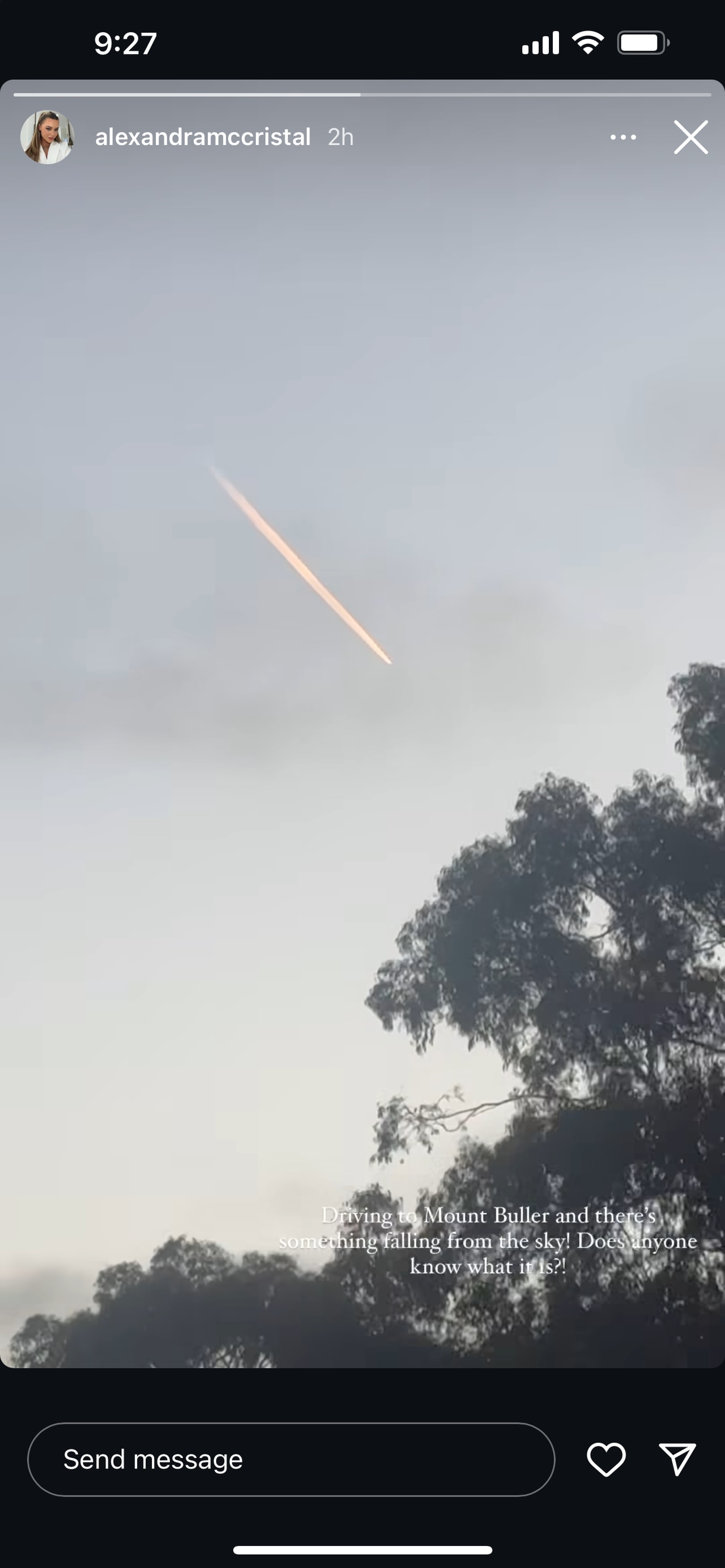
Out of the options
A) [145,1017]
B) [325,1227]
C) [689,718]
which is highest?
[689,718]

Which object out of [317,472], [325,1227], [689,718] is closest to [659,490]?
[689,718]

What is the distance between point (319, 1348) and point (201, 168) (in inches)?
156

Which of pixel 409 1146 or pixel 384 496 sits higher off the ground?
pixel 384 496

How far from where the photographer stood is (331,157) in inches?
178

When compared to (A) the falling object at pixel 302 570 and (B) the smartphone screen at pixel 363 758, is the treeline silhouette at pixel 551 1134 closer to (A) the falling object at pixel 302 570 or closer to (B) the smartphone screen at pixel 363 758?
(B) the smartphone screen at pixel 363 758
